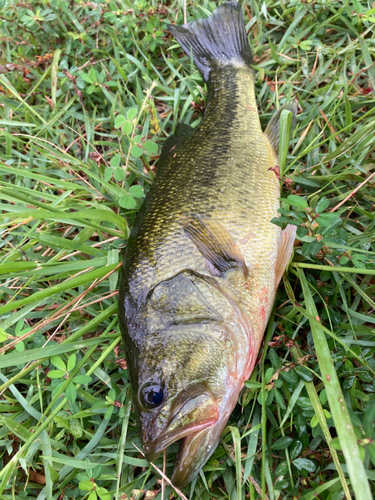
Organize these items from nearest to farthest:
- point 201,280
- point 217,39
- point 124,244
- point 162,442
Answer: point 162,442 → point 201,280 → point 124,244 → point 217,39

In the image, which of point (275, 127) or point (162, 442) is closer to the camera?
point (162, 442)

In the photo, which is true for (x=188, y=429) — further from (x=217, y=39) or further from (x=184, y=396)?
(x=217, y=39)

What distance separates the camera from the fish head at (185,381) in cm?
166

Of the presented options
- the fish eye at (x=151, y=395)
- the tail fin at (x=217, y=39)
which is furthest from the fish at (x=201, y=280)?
the tail fin at (x=217, y=39)

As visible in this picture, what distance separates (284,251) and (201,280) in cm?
64

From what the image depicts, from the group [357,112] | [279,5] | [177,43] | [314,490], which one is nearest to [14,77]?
[177,43]

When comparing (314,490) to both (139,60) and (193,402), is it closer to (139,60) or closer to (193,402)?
(193,402)

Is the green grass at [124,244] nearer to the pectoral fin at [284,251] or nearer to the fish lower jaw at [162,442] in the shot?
the pectoral fin at [284,251]

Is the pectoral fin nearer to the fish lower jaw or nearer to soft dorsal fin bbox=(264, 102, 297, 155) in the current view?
soft dorsal fin bbox=(264, 102, 297, 155)

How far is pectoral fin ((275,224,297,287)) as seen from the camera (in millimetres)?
2109

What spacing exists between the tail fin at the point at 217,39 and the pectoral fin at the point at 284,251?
175cm

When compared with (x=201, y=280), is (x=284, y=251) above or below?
below

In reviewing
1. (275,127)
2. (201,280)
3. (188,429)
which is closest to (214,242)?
(201,280)

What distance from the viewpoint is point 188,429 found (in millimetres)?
1650
